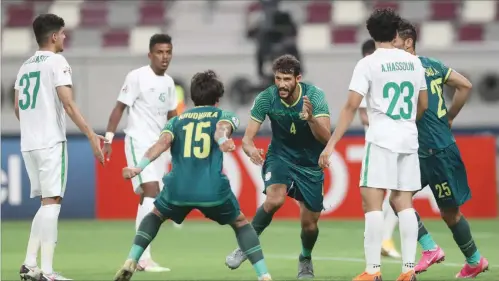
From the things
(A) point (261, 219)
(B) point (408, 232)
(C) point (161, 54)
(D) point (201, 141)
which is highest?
(C) point (161, 54)

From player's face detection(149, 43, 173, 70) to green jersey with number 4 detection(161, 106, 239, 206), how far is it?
248cm

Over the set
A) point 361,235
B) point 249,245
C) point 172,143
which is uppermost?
point 172,143

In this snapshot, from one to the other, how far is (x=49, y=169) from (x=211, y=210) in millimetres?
1574

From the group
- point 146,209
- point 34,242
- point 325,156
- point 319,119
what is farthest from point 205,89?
point 146,209

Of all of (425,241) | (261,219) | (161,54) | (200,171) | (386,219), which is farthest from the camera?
(386,219)

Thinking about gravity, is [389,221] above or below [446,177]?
below

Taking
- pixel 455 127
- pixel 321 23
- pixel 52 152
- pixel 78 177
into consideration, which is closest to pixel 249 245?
pixel 52 152

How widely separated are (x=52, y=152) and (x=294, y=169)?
1.96m

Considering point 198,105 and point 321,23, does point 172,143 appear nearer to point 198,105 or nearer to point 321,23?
point 198,105

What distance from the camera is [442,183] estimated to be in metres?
9.54

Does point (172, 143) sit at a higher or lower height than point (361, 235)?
higher

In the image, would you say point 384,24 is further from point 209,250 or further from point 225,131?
point 209,250

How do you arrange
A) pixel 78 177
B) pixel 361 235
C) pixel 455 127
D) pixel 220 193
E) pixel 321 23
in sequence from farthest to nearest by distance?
pixel 321 23, pixel 455 127, pixel 78 177, pixel 361 235, pixel 220 193

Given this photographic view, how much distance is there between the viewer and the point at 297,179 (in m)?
9.64
